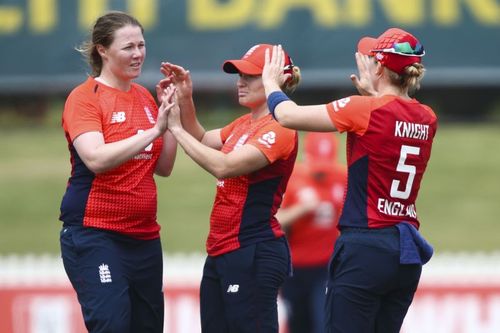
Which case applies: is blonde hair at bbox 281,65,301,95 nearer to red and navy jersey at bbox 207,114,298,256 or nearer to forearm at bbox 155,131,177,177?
red and navy jersey at bbox 207,114,298,256

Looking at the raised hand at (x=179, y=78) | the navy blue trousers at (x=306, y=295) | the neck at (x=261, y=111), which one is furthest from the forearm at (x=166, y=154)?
the navy blue trousers at (x=306, y=295)

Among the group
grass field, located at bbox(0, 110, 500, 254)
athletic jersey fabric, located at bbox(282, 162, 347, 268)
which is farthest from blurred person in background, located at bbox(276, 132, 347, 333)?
grass field, located at bbox(0, 110, 500, 254)

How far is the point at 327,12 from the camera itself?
15.0m

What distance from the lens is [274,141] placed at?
17.0 feet

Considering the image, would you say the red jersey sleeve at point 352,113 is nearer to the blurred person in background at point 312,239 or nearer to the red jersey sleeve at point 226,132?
the red jersey sleeve at point 226,132

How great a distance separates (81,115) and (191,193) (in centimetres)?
1139

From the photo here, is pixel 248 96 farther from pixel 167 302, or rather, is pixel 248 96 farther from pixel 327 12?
pixel 327 12

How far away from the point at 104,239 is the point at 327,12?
33.9 feet

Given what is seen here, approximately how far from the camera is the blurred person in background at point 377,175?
4.83 metres

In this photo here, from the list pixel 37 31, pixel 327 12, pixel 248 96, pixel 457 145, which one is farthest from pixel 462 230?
pixel 248 96

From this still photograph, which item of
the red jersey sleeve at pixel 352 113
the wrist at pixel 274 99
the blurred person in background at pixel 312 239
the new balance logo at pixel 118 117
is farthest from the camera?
the blurred person in background at pixel 312 239

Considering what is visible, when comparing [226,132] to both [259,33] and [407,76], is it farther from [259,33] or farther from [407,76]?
[259,33]

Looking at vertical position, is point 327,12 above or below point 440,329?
above

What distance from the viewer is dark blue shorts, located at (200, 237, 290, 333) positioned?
17.1 ft
